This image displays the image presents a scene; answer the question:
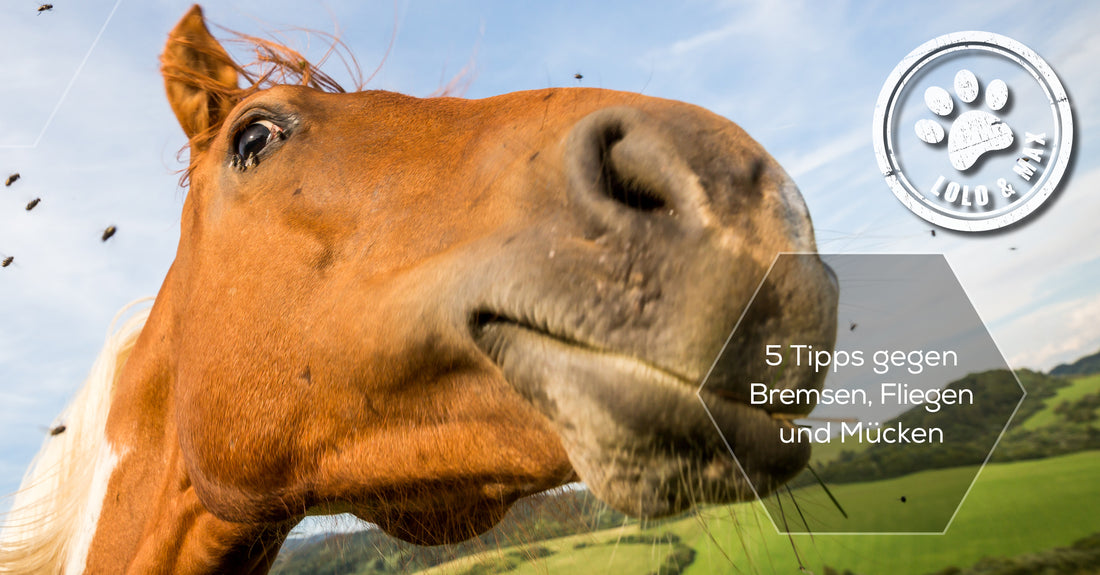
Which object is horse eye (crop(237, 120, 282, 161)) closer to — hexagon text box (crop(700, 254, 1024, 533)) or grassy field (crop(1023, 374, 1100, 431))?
hexagon text box (crop(700, 254, 1024, 533))

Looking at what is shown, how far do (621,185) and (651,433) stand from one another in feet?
1.82

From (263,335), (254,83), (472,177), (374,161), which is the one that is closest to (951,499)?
(472,177)

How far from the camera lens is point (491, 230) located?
165 centimetres

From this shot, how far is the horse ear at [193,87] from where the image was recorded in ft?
9.39

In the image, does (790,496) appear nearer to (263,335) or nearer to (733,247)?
(733,247)

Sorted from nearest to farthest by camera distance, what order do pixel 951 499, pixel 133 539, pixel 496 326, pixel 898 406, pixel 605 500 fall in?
1. pixel 605 500
2. pixel 496 326
3. pixel 898 406
4. pixel 951 499
5. pixel 133 539

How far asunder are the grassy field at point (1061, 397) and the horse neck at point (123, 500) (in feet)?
13.4

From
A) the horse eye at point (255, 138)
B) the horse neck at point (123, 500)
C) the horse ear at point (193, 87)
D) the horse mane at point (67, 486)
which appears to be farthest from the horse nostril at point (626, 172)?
the horse mane at point (67, 486)

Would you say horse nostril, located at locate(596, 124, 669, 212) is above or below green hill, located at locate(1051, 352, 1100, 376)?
above

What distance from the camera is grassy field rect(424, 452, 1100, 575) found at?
65.9 inches

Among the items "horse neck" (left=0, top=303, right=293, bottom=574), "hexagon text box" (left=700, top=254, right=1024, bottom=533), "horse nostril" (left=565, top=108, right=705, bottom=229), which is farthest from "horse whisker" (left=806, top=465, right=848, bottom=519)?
"horse neck" (left=0, top=303, right=293, bottom=574)

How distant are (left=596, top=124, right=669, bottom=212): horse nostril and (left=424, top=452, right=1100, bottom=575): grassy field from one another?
78 cm

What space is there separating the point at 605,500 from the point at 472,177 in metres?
0.96

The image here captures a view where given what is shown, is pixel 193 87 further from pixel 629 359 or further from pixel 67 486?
pixel 629 359
